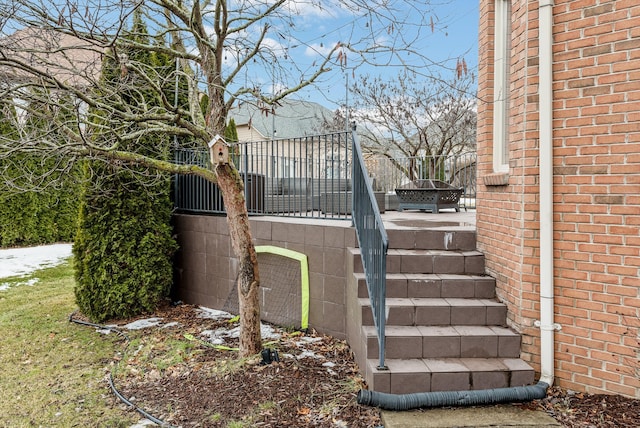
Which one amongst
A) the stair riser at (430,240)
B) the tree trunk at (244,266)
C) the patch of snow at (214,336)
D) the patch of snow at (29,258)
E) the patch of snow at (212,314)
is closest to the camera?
the tree trunk at (244,266)

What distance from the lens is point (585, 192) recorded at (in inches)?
122

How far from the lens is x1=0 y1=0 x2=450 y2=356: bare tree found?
3156 mm

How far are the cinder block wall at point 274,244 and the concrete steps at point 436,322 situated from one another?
28cm

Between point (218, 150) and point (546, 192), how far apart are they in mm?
2570

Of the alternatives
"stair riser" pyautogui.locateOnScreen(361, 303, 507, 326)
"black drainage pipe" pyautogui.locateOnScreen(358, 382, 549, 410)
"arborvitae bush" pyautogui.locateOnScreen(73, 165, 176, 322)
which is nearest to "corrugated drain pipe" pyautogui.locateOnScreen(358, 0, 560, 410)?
"black drainage pipe" pyautogui.locateOnScreen(358, 382, 549, 410)

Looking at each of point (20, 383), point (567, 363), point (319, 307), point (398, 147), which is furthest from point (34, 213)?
point (567, 363)

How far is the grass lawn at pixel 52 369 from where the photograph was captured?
10.3 feet

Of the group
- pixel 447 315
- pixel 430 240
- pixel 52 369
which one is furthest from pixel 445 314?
pixel 52 369

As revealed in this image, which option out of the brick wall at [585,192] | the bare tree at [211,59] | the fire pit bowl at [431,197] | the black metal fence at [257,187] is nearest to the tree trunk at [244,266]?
the bare tree at [211,59]

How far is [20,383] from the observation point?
3721 mm

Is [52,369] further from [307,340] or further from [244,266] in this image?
[307,340]

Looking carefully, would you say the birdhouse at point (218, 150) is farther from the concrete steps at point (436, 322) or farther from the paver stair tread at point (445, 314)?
the paver stair tread at point (445, 314)

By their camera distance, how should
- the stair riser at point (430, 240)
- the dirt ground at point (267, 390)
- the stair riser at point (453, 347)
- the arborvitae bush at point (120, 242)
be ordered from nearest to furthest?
the dirt ground at point (267, 390)
the stair riser at point (453, 347)
the stair riser at point (430, 240)
the arborvitae bush at point (120, 242)

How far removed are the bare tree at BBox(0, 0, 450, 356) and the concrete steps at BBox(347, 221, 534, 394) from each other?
1227 millimetres
